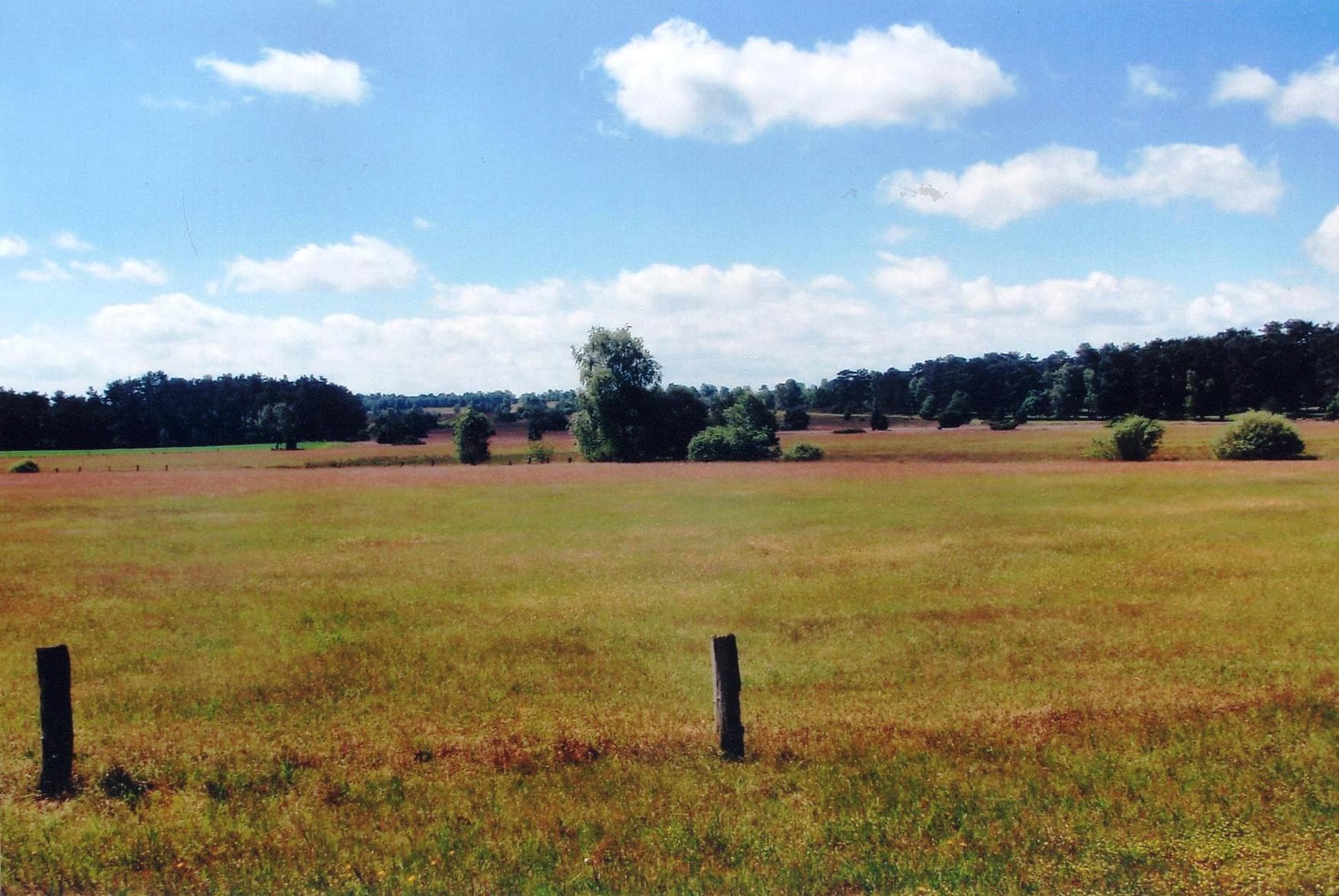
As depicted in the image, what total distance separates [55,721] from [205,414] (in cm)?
11126

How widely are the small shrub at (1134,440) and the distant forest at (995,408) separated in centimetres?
4561

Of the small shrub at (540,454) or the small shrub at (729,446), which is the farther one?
the small shrub at (540,454)

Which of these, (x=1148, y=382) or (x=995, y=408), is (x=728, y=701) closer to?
(x=1148, y=382)

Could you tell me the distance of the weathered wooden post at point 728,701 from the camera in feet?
37.0

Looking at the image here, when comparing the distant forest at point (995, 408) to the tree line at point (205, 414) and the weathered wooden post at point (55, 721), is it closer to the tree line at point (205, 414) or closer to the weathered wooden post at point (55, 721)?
the tree line at point (205, 414)

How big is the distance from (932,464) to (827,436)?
46534 mm

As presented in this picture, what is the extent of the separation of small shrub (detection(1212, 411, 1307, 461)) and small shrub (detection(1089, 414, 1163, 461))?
552cm

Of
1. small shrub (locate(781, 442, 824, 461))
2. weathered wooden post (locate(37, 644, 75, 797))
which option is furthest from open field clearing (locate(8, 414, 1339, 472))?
weathered wooden post (locate(37, 644, 75, 797))

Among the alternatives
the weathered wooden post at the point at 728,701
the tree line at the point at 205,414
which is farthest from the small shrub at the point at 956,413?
the weathered wooden post at the point at 728,701

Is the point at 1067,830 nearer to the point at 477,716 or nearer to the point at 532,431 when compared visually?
the point at 477,716

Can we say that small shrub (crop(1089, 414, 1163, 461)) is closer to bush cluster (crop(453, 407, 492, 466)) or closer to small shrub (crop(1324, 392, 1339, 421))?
small shrub (crop(1324, 392, 1339, 421))

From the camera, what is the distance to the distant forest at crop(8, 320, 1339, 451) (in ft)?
306

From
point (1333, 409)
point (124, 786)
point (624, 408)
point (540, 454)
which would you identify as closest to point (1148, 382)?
point (1333, 409)

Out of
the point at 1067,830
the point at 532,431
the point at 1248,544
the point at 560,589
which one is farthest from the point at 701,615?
the point at 532,431
